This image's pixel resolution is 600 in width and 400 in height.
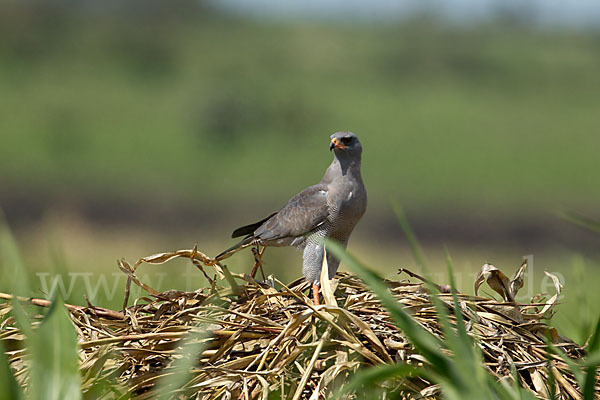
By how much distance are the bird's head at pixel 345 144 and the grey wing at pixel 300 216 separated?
213mm

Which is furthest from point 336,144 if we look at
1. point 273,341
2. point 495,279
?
point 273,341

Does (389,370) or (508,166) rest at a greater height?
(389,370)

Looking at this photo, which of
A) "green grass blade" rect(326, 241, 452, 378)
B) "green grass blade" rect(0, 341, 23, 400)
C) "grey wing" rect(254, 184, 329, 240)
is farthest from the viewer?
"grey wing" rect(254, 184, 329, 240)

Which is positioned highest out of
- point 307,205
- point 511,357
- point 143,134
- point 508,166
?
point 307,205

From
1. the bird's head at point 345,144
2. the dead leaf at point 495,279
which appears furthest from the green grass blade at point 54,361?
the bird's head at point 345,144

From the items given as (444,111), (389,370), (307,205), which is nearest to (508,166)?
(444,111)

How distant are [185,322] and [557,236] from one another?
16691mm

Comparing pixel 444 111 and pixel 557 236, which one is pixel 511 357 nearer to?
pixel 557 236

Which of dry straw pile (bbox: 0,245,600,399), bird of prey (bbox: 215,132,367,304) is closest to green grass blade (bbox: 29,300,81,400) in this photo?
dry straw pile (bbox: 0,245,600,399)

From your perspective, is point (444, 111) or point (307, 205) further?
point (444, 111)

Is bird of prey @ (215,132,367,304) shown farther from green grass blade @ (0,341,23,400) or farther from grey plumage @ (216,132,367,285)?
green grass blade @ (0,341,23,400)

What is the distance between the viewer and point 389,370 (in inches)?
73.2

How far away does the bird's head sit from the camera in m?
3.62

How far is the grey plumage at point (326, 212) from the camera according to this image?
144 inches
